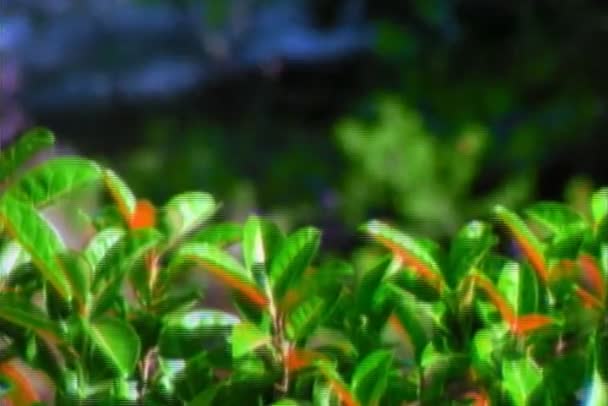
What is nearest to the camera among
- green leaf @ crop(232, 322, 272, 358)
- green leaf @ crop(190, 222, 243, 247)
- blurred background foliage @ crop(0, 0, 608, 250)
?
green leaf @ crop(232, 322, 272, 358)

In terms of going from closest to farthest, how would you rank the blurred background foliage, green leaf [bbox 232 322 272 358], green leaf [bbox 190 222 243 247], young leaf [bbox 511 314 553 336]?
green leaf [bbox 232 322 272 358] < young leaf [bbox 511 314 553 336] < green leaf [bbox 190 222 243 247] < the blurred background foliage

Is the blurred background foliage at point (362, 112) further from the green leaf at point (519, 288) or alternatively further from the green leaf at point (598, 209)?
the green leaf at point (519, 288)

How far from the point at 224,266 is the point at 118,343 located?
124 mm

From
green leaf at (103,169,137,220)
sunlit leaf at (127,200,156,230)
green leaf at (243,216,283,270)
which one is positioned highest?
green leaf at (103,169,137,220)

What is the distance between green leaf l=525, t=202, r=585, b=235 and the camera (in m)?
1.24

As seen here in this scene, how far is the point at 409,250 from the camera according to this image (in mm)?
1145

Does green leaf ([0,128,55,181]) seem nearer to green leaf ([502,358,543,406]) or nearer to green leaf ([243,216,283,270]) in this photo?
green leaf ([243,216,283,270])

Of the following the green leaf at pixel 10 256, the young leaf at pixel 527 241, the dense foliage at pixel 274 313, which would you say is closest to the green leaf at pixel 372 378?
the dense foliage at pixel 274 313

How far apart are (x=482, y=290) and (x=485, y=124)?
3531 mm

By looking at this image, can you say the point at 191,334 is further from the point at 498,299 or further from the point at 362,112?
the point at 362,112

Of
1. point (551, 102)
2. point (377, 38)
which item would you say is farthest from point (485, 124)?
point (377, 38)

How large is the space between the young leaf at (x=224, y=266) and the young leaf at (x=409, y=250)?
0.39ft

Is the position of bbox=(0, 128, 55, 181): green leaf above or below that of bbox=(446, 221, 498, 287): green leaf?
above

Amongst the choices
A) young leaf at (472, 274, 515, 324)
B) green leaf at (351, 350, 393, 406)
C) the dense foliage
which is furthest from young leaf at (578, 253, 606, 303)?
green leaf at (351, 350, 393, 406)
